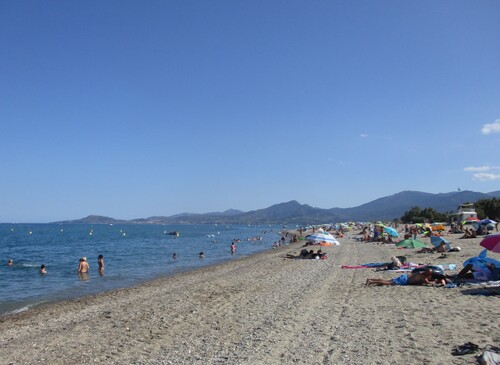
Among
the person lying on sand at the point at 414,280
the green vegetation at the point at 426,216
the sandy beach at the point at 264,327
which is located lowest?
the sandy beach at the point at 264,327

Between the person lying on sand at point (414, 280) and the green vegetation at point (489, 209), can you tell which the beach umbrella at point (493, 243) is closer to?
the person lying on sand at point (414, 280)

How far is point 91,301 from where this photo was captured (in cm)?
1396

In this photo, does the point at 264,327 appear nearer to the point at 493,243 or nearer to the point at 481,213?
the point at 493,243

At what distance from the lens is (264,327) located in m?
8.33

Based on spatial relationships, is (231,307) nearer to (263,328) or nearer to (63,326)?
A: (263,328)

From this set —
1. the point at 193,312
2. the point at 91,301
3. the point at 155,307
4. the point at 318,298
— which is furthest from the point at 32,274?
the point at 318,298

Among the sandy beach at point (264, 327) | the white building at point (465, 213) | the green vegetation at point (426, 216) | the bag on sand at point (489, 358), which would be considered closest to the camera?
the bag on sand at point (489, 358)

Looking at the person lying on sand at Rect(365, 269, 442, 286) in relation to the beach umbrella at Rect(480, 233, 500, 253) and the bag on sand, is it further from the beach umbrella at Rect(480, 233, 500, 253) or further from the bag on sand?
the bag on sand

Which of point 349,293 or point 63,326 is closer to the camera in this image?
point 63,326

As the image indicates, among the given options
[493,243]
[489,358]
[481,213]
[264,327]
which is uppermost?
[481,213]

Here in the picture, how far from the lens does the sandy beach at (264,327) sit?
21.6 ft

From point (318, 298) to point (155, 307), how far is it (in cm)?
455

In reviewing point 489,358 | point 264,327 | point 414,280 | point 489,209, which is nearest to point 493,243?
point 414,280

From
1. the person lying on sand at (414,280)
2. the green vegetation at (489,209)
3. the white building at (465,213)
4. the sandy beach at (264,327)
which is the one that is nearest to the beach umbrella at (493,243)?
the sandy beach at (264,327)
